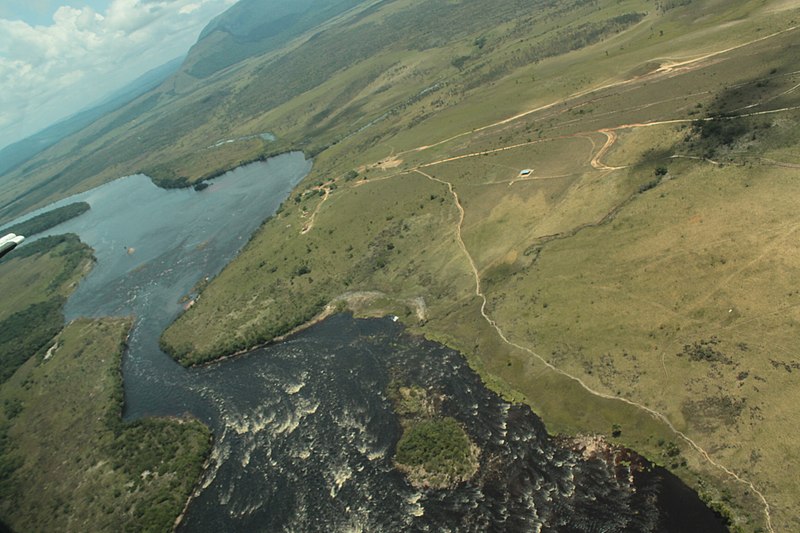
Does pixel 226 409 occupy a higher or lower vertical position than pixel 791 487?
higher

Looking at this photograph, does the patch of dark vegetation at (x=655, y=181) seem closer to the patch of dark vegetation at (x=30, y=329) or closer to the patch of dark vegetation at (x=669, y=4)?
the patch of dark vegetation at (x=669, y=4)

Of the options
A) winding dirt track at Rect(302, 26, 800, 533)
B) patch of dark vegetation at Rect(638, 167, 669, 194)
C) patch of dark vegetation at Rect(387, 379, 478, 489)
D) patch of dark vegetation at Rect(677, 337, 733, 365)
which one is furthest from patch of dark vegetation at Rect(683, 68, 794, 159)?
patch of dark vegetation at Rect(387, 379, 478, 489)

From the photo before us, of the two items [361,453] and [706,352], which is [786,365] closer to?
[706,352]

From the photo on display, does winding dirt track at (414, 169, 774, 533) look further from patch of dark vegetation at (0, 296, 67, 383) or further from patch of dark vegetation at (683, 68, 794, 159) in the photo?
patch of dark vegetation at (0, 296, 67, 383)

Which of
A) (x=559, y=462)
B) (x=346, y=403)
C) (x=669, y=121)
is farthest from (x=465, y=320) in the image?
(x=669, y=121)

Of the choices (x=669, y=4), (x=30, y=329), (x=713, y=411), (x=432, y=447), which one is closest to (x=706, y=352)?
(x=713, y=411)

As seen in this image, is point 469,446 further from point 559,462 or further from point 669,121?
point 669,121
